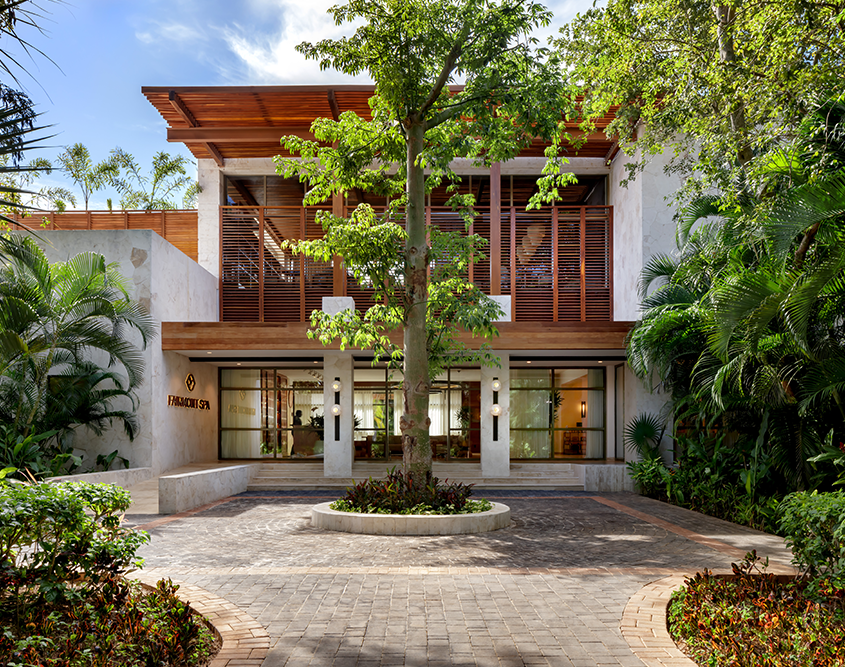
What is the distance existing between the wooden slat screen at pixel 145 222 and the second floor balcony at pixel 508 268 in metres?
1.94

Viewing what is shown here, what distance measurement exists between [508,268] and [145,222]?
11.6 metres

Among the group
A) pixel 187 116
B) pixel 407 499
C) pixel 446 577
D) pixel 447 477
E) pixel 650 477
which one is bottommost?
pixel 447 477

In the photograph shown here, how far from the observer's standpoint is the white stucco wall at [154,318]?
1473 cm

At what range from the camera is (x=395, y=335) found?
1566 centimetres

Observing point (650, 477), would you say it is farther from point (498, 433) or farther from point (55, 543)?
point (55, 543)

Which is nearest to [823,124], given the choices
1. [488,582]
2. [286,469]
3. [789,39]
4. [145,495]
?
[789,39]

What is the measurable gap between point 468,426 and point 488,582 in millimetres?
13052

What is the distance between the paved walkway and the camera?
4.48 metres

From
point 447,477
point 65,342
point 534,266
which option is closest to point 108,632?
point 65,342

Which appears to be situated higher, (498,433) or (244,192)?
(244,192)

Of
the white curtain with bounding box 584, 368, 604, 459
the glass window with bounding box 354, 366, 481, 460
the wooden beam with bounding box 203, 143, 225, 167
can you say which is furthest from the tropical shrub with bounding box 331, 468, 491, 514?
the wooden beam with bounding box 203, 143, 225, 167

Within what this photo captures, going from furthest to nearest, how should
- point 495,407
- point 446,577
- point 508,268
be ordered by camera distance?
→ 1. point 508,268
2. point 495,407
3. point 446,577

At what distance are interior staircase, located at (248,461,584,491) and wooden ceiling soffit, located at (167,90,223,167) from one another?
8.98 m

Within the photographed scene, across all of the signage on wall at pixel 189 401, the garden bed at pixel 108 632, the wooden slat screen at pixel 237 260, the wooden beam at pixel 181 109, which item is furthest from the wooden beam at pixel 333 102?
the garden bed at pixel 108 632
